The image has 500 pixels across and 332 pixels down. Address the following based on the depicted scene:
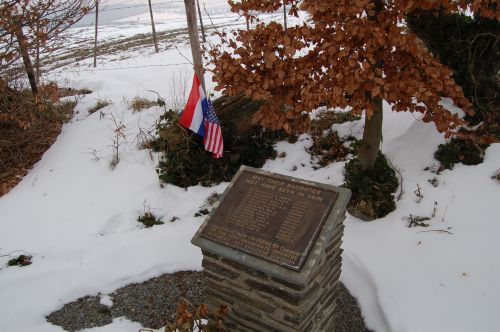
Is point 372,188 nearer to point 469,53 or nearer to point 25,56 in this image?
point 469,53

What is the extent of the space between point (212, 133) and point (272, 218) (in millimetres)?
3070

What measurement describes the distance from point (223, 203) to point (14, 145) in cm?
621

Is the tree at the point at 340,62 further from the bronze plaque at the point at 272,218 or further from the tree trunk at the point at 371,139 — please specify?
the bronze plaque at the point at 272,218

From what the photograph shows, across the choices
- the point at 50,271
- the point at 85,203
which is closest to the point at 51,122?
the point at 85,203

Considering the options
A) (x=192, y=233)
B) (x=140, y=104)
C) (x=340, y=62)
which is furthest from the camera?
(x=140, y=104)

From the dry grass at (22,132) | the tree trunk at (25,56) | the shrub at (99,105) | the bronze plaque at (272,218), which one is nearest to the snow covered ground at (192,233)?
the dry grass at (22,132)

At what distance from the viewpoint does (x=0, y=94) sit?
25.1 feet

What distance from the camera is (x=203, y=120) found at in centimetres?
588

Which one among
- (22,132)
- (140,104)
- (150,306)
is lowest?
(150,306)

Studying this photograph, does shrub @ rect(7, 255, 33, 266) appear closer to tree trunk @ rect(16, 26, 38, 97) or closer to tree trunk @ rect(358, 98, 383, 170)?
tree trunk @ rect(16, 26, 38, 97)

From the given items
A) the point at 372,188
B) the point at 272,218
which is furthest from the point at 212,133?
the point at 272,218

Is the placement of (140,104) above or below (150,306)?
above

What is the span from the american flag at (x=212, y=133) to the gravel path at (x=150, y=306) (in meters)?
2.14

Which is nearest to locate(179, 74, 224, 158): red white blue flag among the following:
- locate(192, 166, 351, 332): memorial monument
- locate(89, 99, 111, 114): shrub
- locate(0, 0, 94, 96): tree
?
locate(192, 166, 351, 332): memorial monument
